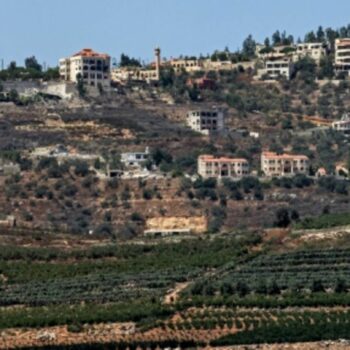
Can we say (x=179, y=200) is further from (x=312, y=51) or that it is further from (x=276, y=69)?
(x=312, y=51)

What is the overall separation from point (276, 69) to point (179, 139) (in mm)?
22859

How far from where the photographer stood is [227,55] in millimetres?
154625

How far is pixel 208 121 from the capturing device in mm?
129625

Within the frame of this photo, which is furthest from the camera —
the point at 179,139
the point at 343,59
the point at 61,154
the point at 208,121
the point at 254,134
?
the point at 343,59

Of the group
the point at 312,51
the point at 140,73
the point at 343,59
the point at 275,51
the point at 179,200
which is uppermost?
the point at 275,51

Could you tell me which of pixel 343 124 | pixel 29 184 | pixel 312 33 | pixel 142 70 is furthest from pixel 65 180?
pixel 312 33

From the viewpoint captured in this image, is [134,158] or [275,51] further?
[275,51]

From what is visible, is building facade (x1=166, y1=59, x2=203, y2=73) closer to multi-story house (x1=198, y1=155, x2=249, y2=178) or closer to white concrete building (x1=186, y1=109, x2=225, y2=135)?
white concrete building (x1=186, y1=109, x2=225, y2=135)

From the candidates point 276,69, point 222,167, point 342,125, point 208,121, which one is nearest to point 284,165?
point 222,167

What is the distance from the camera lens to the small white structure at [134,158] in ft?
384

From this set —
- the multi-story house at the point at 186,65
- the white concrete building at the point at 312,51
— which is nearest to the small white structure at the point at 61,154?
the multi-story house at the point at 186,65

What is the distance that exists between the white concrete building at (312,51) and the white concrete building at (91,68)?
16.5 metres

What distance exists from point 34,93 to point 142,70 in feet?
47.9

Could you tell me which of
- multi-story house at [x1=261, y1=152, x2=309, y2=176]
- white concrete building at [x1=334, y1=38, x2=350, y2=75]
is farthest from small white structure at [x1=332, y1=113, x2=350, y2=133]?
white concrete building at [x1=334, y1=38, x2=350, y2=75]
